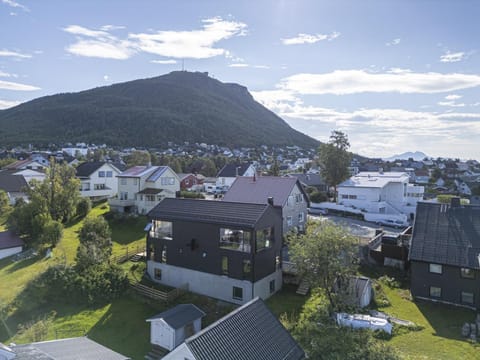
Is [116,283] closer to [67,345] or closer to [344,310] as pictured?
[67,345]

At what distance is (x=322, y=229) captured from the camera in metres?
22.1

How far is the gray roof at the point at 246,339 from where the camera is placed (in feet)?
40.9

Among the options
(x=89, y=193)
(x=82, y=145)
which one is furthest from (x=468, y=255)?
(x=82, y=145)

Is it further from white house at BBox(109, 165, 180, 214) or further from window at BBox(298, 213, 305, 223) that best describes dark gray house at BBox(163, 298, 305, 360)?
white house at BBox(109, 165, 180, 214)

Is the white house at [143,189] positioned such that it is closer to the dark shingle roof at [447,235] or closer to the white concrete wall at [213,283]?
the white concrete wall at [213,283]

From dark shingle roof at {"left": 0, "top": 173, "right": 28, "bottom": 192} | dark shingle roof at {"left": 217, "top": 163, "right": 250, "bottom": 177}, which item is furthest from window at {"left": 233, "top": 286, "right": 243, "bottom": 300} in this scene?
dark shingle roof at {"left": 217, "top": 163, "right": 250, "bottom": 177}

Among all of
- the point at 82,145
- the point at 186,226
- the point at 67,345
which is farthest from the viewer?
the point at 82,145

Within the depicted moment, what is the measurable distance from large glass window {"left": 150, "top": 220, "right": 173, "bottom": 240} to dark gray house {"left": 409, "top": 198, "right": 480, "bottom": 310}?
18252 millimetres

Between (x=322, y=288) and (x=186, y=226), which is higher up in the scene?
(x=186, y=226)

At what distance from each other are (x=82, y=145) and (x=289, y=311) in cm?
14017

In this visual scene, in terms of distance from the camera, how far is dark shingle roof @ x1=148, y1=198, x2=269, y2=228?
24263 millimetres

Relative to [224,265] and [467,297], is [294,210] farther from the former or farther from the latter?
[467,297]

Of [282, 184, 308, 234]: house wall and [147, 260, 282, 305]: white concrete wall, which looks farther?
[282, 184, 308, 234]: house wall

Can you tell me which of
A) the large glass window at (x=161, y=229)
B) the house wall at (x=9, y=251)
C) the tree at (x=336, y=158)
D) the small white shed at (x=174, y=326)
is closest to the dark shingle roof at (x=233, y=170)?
the tree at (x=336, y=158)
